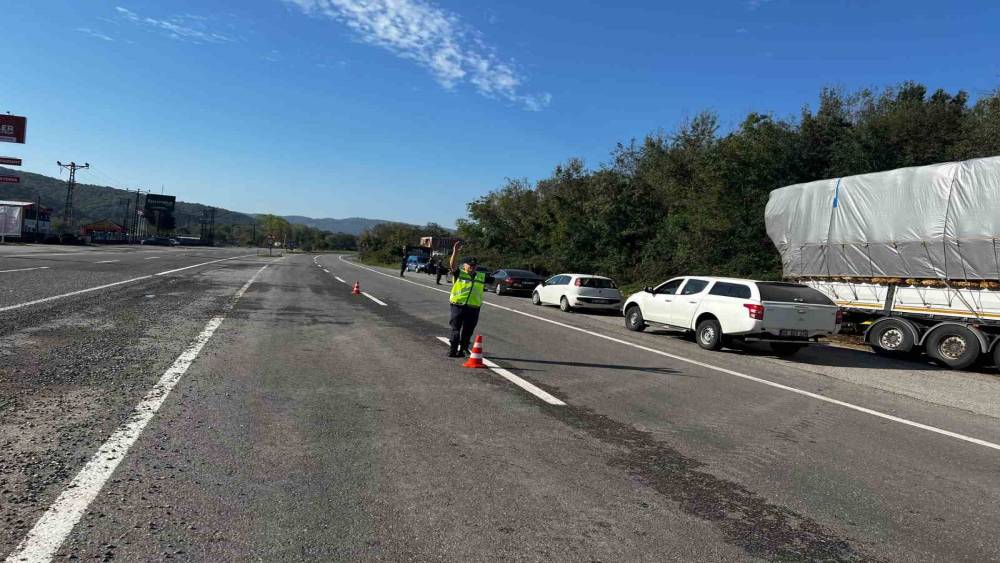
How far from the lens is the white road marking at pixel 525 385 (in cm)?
662

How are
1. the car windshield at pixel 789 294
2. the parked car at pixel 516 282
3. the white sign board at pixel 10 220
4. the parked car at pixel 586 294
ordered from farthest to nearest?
the white sign board at pixel 10 220
the parked car at pixel 516 282
the parked car at pixel 586 294
the car windshield at pixel 789 294

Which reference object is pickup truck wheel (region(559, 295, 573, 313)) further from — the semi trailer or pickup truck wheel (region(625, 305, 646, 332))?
the semi trailer

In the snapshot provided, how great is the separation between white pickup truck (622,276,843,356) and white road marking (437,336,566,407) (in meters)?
5.44

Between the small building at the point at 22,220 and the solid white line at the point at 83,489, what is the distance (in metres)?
Result: 68.6

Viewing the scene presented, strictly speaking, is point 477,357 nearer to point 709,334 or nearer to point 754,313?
point 754,313

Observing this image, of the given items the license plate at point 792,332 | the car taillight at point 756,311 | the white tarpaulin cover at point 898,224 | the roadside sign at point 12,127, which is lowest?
the license plate at point 792,332

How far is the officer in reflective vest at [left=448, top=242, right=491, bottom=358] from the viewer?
29.9 ft

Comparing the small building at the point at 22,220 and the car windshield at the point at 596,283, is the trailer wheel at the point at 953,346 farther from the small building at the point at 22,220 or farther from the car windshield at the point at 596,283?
the small building at the point at 22,220

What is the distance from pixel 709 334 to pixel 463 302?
230 inches

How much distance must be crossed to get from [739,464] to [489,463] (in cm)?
206

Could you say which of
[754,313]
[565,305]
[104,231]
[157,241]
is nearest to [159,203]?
[104,231]

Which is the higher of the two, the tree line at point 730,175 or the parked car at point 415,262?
the tree line at point 730,175

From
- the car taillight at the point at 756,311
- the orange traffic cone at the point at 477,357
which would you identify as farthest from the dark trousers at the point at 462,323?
the car taillight at the point at 756,311

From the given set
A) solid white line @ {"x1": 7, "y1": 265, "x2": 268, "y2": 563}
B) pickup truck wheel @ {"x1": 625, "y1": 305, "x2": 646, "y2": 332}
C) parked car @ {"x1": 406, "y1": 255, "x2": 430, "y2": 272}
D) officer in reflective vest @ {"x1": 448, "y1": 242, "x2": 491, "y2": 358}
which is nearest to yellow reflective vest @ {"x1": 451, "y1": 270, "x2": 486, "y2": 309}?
officer in reflective vest @ {"x1": 448, "y1": 242, "x2": 491, "y2": 358}
